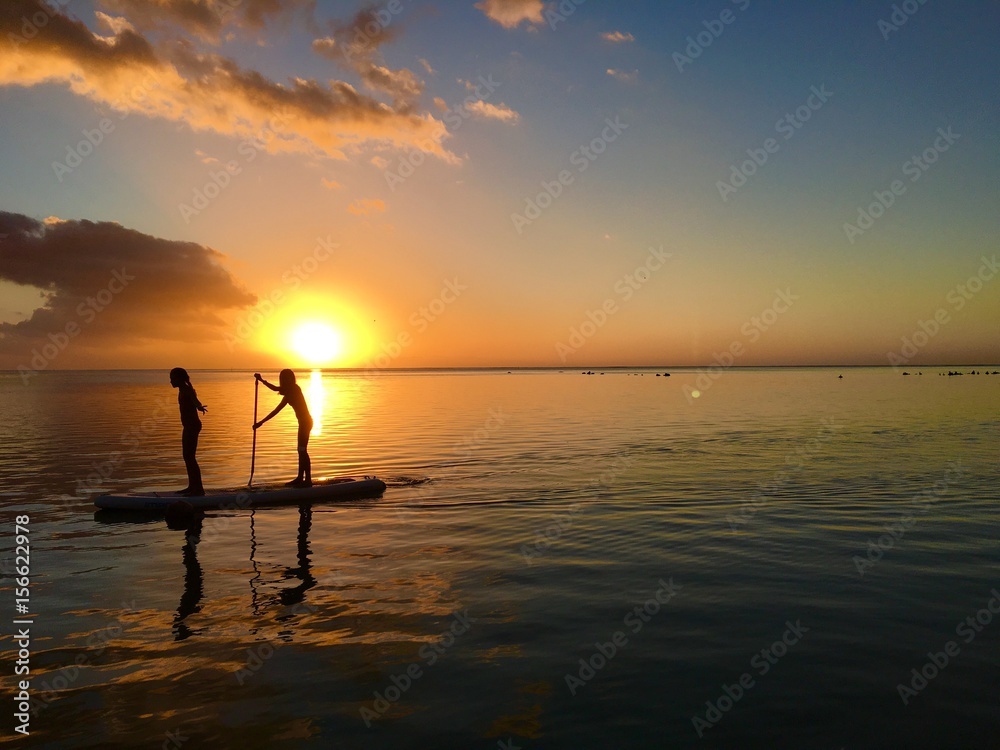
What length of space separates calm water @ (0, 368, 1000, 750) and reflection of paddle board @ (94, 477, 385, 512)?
Result: 0.48m

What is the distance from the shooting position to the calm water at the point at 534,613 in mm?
6547

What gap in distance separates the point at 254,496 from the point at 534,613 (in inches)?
433

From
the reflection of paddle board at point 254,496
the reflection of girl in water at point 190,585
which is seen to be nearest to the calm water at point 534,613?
the reflection of girl in water at point 190,585

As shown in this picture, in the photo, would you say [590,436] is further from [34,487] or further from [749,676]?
[749,676]

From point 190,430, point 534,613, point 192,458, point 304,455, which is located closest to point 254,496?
point 304,455

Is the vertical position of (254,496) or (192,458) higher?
(192,458)

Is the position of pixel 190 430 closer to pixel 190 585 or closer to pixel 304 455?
pixel 304 455

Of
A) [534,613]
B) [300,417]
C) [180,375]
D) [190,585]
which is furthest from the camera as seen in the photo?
[300,417]

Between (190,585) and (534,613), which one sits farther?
(190,585)

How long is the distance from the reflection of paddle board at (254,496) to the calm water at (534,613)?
48cm

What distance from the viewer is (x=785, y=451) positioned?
26.3 m

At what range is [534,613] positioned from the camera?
9359 millimetres

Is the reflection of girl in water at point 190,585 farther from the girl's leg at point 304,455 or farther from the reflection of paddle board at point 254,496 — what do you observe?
the girl's leg at point 304,455

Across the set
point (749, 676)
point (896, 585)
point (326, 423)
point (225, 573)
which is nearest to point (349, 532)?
point (225, 573)
